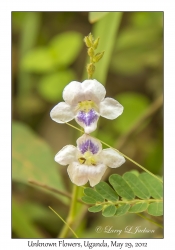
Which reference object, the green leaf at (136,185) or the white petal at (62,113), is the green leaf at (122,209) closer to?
the green leaf at (136,185)

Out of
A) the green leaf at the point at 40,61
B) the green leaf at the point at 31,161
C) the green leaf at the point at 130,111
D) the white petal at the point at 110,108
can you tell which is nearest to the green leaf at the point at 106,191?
the white petal at the point at 110,108

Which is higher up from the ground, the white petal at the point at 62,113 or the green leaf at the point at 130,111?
the green leaf at the point at 130,111

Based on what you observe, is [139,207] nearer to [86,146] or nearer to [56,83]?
[86,146]

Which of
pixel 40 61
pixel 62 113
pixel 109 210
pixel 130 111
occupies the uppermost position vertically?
pixel 40 61

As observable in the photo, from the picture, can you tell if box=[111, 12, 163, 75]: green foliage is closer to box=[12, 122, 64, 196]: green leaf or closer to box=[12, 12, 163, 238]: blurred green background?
box=[12, 12, 163, 238]: blurred green background

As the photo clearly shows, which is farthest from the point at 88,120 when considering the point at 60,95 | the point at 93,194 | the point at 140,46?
the point at 140,46

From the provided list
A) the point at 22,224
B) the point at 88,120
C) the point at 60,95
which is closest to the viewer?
the point at 88,120
